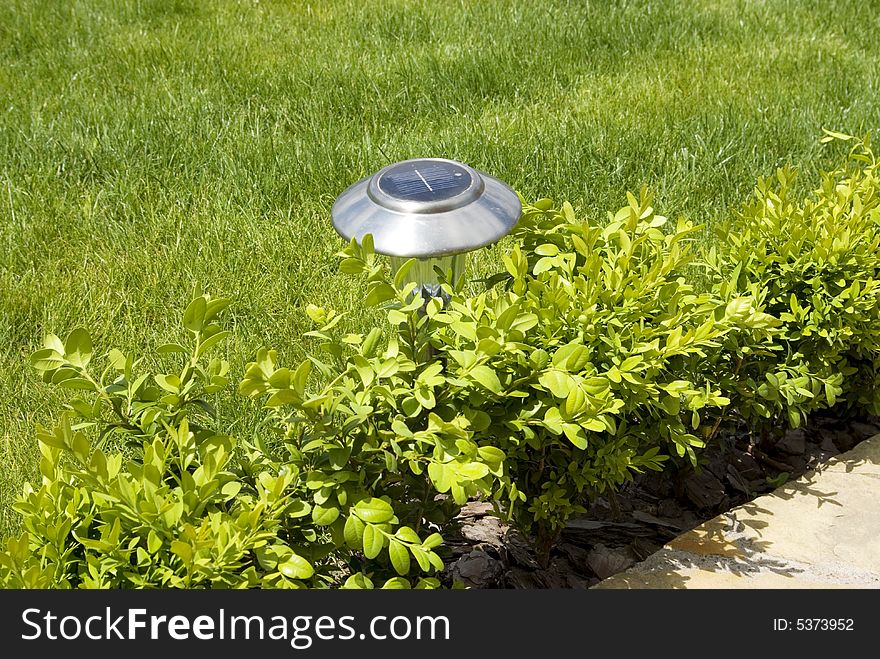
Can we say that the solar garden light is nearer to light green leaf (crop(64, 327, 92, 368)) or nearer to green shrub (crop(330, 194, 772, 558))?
green shrub (crop(330, 194, 772, 558))

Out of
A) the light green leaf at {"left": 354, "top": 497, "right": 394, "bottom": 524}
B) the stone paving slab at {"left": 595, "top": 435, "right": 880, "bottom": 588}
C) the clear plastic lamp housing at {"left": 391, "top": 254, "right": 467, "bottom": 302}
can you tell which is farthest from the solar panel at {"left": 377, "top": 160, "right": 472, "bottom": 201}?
the stone paving slab at {"left": 595, "top": 435, "right": 880, "bottom": 588}

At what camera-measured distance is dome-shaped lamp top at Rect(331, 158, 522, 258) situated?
2.14 meters

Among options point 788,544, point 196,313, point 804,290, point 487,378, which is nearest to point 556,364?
point 487,378

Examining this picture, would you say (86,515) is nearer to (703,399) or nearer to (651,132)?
(703,399)

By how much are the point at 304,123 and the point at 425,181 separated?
2.53 m

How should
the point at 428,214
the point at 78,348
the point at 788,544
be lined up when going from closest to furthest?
the point at 78,348
the point at 428,214
the point at 788,544

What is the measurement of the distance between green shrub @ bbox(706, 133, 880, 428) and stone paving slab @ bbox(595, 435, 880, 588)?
9.3 inches

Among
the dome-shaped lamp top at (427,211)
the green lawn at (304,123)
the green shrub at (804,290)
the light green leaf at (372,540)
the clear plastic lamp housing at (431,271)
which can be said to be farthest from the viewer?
the green lawn at (304,123)

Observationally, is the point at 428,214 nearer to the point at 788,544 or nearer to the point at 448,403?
the point at 448,403

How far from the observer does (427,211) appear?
218 cm

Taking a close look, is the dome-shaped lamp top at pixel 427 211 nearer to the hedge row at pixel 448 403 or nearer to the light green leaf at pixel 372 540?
the hedge row at pixel 448 403

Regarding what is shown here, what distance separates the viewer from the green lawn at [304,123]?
3631 mm

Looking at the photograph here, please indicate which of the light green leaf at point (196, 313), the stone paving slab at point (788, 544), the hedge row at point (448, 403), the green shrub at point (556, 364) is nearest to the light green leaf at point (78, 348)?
the hedge row at point (448, 403)
